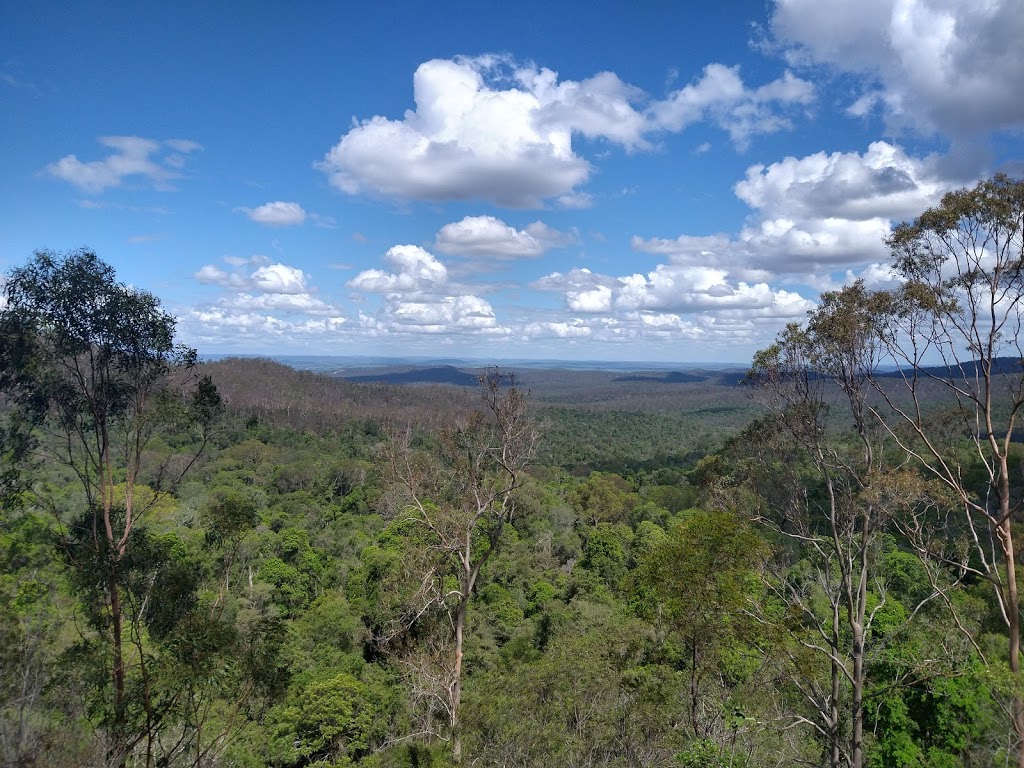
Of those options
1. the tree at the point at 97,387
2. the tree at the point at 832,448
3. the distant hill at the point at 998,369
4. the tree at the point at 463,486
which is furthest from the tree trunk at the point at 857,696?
the tree at the point at 97,387

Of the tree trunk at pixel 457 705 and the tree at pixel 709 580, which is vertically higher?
the tree at pixel 709 580

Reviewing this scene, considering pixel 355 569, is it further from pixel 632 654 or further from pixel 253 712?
pixel 632 654

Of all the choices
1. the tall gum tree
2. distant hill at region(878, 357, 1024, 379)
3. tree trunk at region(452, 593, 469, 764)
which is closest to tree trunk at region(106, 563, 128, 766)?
tree trunk at region(452, 593, 469, 764)

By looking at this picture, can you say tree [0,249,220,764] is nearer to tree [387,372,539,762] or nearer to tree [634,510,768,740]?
tree [387,372,539,762]

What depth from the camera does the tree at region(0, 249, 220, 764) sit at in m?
8.04

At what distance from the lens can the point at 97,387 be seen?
9.06m

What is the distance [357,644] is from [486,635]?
485cm

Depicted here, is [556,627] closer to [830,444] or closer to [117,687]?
[830,444]

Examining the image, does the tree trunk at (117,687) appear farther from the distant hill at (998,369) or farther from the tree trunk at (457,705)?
the distant hill at (998,369)

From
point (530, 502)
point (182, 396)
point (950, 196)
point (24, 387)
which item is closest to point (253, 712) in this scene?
point (182, 396)

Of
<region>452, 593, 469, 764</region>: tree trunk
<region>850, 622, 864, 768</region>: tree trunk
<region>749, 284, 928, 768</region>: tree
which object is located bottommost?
<region>452, 593, 469, 764</region>: tree trunk

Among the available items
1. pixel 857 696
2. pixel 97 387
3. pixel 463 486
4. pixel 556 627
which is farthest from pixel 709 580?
pixel 556 627

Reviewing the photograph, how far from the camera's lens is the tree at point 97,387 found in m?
8.04

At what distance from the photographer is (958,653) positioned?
1111 centimetres
